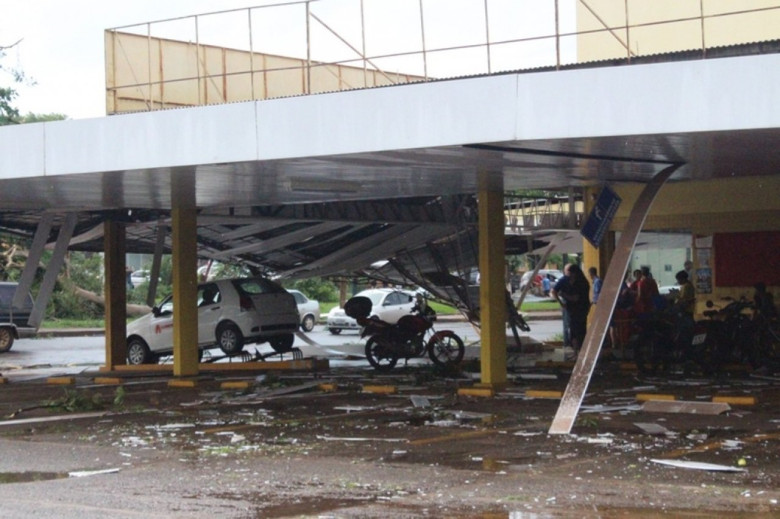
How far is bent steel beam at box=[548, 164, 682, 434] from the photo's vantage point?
10359 mm

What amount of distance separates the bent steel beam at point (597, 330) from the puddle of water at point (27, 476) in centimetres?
457

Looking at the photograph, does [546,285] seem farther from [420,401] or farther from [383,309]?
[420,401]

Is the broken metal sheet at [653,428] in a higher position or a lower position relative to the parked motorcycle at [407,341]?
lower

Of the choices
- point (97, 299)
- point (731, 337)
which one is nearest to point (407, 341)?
point (731, 337)

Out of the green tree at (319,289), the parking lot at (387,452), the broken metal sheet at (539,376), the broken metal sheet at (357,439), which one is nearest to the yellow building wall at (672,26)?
the broken metal sheet at (539,376)

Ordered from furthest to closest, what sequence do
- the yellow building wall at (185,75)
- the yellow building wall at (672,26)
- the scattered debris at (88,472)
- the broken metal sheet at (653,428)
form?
1. the yellow building wall at (672,26)
2. the yellow building wall at (185,75)
3. the broken metal sheet at (653,428)
4. the scattered debris at (88,472)

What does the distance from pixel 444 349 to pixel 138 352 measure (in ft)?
24.2

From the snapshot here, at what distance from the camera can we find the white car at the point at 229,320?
21.0 metres

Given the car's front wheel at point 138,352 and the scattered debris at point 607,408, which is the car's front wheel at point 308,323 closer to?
the car's front wheel at point 138,352

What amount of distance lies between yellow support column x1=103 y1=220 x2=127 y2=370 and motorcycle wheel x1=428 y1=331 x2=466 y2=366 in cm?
633

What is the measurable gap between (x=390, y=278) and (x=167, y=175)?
11.6 metres

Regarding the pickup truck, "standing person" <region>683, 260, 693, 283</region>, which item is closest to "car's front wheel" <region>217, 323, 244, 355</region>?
"standing person" <region>683, 260, 693, 283</region>

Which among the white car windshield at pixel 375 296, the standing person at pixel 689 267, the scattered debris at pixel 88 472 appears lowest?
the scattered debris at pixel 88 472

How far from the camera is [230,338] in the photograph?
2112cm
